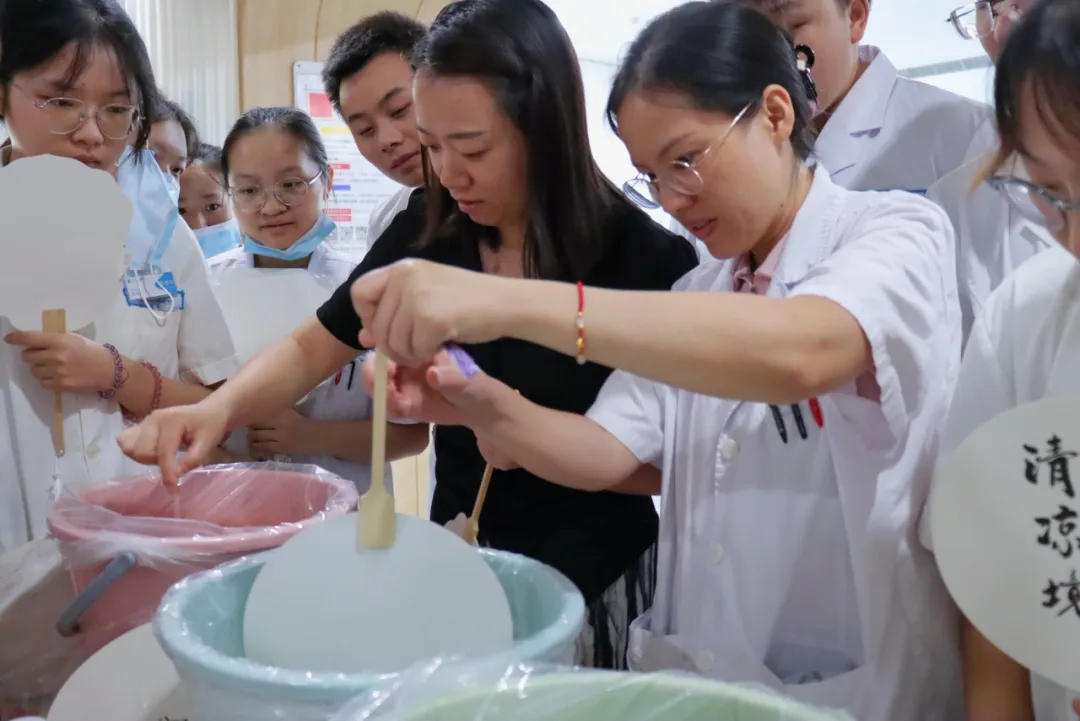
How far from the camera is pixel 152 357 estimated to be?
4.66 ft

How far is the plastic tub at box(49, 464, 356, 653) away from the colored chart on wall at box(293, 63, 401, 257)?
2.35m

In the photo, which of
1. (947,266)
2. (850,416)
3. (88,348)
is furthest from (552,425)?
(88,348)

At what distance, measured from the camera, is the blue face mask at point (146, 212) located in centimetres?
141

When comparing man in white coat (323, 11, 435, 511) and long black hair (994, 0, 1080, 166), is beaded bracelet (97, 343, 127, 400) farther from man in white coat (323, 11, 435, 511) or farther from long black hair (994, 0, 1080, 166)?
long black hair (994, 0, 1080, 166)

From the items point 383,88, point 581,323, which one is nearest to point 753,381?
point 581,323

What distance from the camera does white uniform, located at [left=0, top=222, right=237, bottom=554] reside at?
1.27 meters

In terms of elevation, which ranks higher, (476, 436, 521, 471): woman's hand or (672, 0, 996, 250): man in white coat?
(672, 0, 996, 250): man in white coat

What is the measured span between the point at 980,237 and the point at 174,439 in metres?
1.15

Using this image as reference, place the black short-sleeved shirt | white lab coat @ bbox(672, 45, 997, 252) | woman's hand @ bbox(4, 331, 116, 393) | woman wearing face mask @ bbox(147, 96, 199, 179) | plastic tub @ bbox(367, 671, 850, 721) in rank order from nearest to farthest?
1. plastic tub @ bbox(367, 671, 850, 721)
2. the black short-sleeved shirt
3. woman's hand @ bbox(4, 331, 116, 393)
4. white lab coat @ bbox(672, 45, 997, 252)
5. woman wearing face mask @ bbox(147, 96, 199, 179)

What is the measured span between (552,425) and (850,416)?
0.31m

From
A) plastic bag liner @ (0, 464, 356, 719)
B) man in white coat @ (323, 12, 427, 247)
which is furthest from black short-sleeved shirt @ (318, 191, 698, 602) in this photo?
man in white coat @ (323, 12, 427, 247)

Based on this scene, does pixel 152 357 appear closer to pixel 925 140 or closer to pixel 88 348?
pixel 88 348

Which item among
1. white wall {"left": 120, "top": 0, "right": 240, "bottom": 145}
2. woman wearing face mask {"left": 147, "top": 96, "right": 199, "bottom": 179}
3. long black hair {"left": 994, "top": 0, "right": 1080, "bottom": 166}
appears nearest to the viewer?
long black hair {"left": 994, "top": 0, "right": 1080, "bottom": 166}

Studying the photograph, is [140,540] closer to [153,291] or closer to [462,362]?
[462,362]
